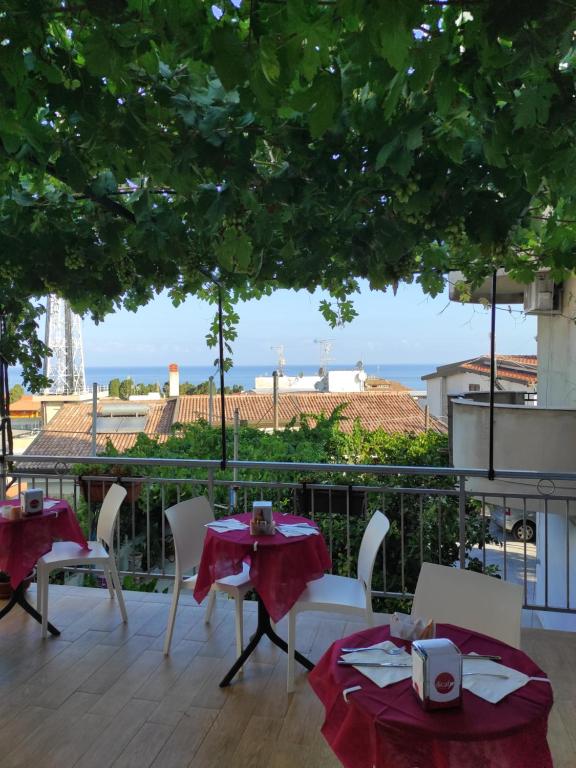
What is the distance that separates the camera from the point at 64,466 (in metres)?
5.00

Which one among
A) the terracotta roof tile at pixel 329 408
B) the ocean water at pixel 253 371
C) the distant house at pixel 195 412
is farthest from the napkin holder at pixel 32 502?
the ocean water at pixel 253 371

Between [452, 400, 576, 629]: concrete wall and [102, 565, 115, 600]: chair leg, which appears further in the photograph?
[452, 400, 576, 629]: concrete wall

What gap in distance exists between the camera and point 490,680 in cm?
181

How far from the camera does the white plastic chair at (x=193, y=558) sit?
3.35 metres

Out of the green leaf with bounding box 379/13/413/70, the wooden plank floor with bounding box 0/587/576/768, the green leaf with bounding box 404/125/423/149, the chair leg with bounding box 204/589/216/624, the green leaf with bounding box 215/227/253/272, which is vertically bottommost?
the wooden plank floor with bounding box 0/587/576/768

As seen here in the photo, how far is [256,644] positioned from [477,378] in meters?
16.9

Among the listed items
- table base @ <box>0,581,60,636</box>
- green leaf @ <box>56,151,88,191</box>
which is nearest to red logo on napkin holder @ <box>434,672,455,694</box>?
green leaf @ <box>56,151,88,191</box>

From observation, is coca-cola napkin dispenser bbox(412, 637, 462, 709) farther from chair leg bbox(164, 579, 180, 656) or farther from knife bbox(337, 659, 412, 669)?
chair leg bbox(164, 579, 180, 656)

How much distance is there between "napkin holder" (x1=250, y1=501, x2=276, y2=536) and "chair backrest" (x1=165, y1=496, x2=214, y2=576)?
523mm

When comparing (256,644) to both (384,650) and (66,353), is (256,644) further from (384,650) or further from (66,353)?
(66,353)

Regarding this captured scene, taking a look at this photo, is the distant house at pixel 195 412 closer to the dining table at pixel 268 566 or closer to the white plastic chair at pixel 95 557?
the white plastic chair at pixel 95 557

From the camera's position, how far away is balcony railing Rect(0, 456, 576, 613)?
13.4ft

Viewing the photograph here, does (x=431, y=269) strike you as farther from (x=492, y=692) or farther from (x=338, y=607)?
(x=492, y=692)

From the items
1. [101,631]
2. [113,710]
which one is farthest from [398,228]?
A: [101,631]
